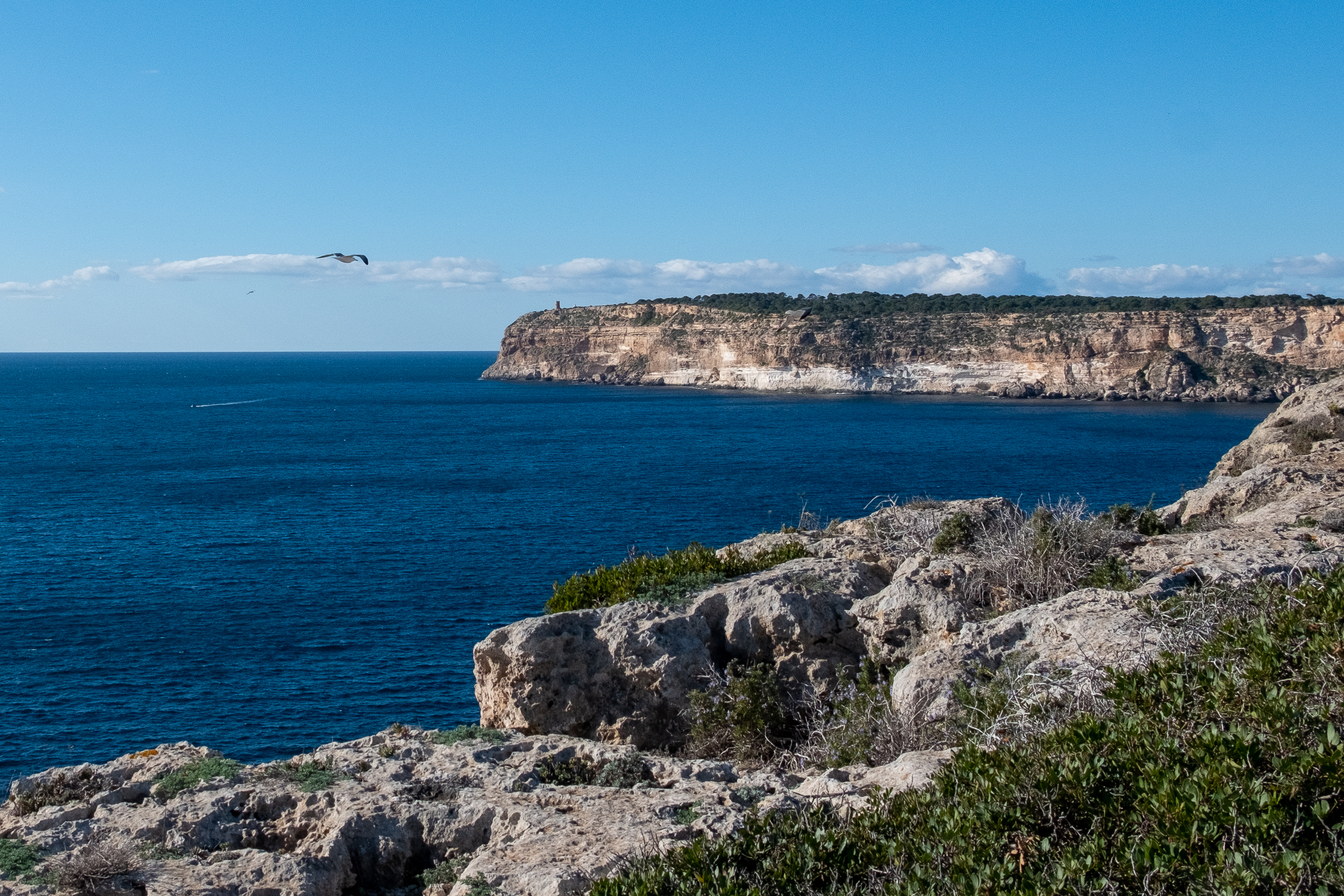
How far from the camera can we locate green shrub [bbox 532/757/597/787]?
317 inches

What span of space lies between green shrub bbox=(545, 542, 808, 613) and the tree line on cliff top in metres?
105

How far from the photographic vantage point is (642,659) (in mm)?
10617

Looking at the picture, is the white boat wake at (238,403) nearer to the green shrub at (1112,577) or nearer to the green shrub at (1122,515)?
the green shrub at (1122,515)

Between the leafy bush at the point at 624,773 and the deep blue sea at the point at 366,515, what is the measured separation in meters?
13.7

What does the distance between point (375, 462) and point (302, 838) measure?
57.2m

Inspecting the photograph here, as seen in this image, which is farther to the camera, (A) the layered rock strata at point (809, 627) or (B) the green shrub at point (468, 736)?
(A) the layered rock strata at point (809, 627)

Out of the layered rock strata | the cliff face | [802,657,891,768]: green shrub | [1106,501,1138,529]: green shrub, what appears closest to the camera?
[802,657,891,768]: green shrub

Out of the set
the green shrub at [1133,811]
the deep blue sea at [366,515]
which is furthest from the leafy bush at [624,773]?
the deep blue sea at [366,515]

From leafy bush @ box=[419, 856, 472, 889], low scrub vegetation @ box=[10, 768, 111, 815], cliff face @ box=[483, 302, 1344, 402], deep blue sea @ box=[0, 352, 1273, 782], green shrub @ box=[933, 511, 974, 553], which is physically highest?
cliff face @ box=[483, 302, 1344, 402]

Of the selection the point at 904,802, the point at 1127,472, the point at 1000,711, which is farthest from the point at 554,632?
the point at 1127,472

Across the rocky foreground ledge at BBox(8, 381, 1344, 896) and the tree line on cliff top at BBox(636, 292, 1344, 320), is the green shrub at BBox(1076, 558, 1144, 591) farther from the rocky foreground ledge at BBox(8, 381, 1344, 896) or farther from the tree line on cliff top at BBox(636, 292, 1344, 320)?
the tree line on cliff top at BBox(636, 292, 1344, 320)

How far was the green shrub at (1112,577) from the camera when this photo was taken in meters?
9.68

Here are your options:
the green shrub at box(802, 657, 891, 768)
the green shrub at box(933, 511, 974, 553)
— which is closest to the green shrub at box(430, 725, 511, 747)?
the green shrub at box(802, 657, 891, 768)

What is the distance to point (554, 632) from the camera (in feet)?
35.1
